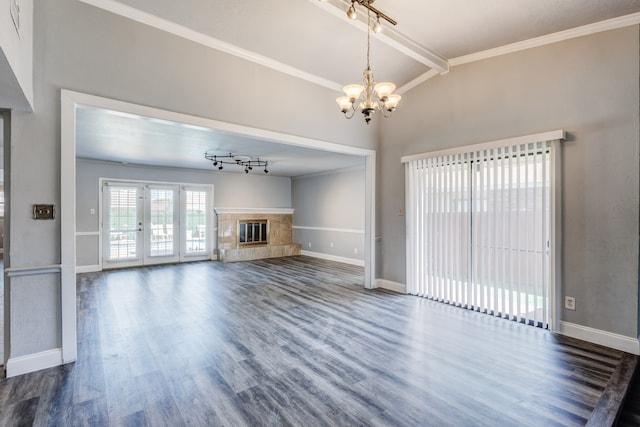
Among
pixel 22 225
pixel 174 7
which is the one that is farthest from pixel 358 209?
pixel 22 225

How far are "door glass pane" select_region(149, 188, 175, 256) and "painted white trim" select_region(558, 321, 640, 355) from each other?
8.09 metres

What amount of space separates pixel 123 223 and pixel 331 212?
5241 millimetres

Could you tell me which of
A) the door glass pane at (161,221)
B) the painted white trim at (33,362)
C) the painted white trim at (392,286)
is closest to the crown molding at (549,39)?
the painted white trim at (392,286)

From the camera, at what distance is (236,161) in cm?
720

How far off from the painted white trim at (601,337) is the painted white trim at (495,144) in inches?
79.8

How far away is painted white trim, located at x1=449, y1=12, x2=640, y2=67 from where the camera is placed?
9.53ft

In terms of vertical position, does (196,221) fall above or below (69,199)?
below

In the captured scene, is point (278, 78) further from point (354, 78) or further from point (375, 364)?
point (375, 364)

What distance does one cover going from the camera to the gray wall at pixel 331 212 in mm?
7762

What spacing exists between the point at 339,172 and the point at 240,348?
6.00 meters

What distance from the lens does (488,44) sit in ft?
12.0

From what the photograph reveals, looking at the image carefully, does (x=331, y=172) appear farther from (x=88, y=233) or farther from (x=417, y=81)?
(x=88, y=233)

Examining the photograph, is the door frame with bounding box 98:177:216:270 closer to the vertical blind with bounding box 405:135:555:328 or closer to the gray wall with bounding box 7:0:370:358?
the gray wall with bounding box 7:0:370:358

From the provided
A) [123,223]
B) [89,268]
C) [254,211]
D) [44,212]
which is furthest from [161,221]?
[44,212]
